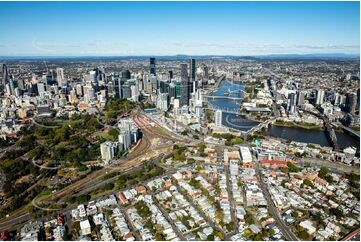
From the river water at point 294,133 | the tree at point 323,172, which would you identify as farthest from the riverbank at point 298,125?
the tree at point 323,172

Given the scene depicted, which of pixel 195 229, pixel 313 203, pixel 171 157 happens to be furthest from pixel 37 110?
pixel 313 203

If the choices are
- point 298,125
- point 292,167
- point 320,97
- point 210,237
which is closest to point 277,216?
point 210,237

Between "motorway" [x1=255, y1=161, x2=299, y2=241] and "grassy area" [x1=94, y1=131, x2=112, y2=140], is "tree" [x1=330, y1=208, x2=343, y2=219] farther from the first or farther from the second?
"grassy area" [x1=94, y1=131, x2=112, y2=140]

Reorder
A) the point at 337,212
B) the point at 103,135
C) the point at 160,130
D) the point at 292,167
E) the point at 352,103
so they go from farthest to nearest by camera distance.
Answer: the point at 352,103 < the point at 160,130 < the point at 103,135 < the point at 292,167 < the point at 337,212

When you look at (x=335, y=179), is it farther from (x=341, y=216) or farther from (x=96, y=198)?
(x=96, y=198)

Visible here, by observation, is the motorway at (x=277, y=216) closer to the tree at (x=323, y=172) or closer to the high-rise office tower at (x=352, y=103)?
the tree at (x=323, y=172)

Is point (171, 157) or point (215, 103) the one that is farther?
point (215, 103)

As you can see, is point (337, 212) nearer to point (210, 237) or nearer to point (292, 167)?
point (292, 167)

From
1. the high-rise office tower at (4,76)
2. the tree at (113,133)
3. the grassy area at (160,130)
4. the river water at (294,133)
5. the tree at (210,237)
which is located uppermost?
the high-rise office tower at (4,76)

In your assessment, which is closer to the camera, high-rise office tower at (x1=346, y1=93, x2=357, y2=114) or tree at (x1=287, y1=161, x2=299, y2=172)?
tree at (x1=287, y1=161, x2=299, y2=172)

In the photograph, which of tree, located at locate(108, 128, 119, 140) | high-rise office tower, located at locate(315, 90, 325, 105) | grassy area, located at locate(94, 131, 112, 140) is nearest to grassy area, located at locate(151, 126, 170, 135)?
tree, located at locate(108, 128, 119, 140)

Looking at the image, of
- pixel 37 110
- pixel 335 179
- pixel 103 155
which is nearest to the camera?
pixel 335 179
